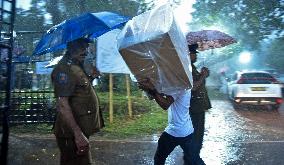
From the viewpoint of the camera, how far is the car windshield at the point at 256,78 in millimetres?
13320

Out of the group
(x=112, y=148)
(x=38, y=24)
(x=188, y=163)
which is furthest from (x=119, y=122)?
(x=38, y=24)

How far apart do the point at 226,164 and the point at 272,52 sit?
4817cm

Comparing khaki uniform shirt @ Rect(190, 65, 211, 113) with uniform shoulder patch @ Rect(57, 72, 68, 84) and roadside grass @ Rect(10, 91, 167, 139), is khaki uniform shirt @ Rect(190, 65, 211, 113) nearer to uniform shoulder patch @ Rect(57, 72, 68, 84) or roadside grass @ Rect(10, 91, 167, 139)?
uniform shoulder patch @ Rect(57, 72, 68, 84)

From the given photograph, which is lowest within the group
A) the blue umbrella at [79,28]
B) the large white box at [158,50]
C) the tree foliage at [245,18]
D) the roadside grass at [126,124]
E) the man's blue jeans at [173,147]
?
the roadside grass at [126,124]

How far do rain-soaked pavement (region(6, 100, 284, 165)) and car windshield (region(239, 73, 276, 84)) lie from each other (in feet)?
12.6

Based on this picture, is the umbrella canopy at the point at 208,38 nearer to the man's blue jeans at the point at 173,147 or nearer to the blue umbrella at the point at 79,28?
the blue umbrella at the point at 79,28

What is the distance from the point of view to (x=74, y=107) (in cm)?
372

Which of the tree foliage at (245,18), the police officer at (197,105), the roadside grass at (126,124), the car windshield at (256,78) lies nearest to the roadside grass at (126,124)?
the roadside grass at (126,124)

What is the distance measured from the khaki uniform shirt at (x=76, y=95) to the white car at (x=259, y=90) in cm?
1038

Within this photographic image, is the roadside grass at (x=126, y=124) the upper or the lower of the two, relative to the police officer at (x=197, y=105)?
lower

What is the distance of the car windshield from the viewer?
13.3 metres

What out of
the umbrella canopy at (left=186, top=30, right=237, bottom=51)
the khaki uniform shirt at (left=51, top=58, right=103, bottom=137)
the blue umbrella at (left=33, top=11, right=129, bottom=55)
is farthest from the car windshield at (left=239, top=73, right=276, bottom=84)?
the khaki uniform shirt at (left=51, top=58, right=103, bottom=137)

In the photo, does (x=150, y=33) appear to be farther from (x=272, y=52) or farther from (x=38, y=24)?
(x=272, y=52)

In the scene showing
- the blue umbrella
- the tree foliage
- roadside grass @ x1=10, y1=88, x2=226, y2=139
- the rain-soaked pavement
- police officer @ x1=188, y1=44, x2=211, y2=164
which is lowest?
the rain-soaked pavement
